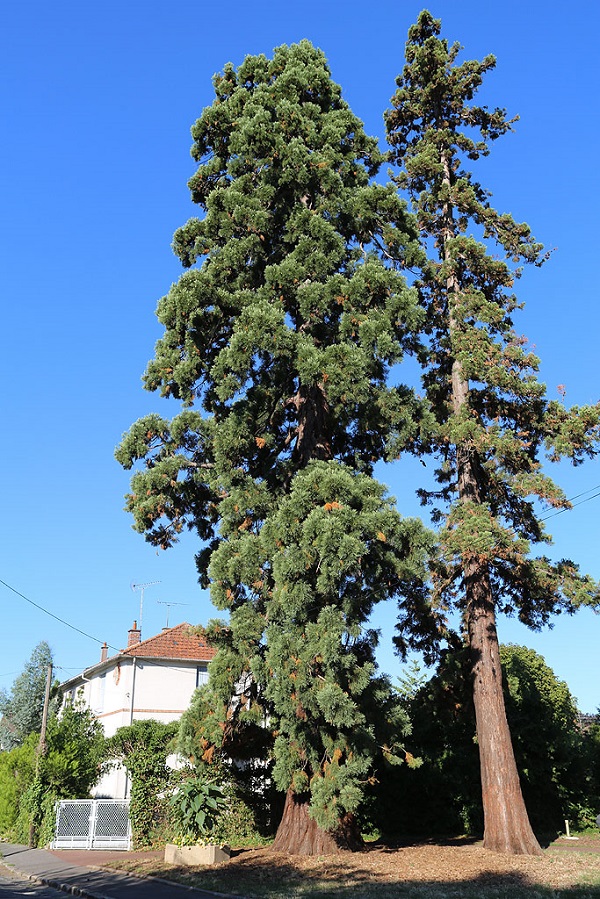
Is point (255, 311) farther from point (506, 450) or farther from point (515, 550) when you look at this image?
point (515, 550)

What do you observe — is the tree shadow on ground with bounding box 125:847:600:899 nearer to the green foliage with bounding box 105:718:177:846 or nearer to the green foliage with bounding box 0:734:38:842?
the green foliage with bounding box 105:718:177:846

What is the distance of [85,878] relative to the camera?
14.3 meters

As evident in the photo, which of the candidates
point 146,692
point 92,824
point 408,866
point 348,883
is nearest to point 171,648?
point 146,692

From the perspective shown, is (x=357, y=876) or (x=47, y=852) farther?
(x=47, y=852)

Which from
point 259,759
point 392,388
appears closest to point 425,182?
point 392,388

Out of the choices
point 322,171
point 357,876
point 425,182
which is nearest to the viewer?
point 357,876

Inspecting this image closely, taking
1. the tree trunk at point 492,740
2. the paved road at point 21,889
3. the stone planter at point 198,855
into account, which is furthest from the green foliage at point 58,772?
the tree trunk at point 492,740

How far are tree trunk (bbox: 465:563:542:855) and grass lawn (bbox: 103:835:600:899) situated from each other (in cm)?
51

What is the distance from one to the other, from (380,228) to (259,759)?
13398 mm

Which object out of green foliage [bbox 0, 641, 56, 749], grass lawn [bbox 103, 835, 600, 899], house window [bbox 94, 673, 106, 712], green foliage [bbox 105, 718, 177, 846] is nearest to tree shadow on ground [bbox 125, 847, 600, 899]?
grass lawn [bbox 103, 835, 600, 899]

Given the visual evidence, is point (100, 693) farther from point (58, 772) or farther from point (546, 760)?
point (546, 760)

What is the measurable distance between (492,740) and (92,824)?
38.9 ft

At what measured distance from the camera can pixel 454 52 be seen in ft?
67.8

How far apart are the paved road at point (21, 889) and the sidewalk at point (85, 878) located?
20 cm
